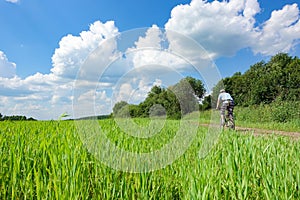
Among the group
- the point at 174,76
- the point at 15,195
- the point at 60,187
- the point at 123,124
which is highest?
the point at 174,76

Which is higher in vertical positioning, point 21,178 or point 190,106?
point 190,106

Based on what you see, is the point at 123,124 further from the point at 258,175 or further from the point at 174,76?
the point at 258,175

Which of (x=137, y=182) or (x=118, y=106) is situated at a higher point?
(x=118, y=106)

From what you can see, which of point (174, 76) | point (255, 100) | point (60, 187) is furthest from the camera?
point (255, 100)

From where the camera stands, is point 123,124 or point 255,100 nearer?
point 123,124

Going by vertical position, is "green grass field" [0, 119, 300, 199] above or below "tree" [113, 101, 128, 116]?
below

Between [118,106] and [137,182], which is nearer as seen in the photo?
[137,182]

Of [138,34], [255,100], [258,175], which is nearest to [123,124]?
[138,34]

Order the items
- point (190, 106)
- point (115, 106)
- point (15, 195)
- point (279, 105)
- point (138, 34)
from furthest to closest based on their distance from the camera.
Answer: point (279, 105) < point (190, 106) < point (115, 106) < point (138, 34) < point (15, 195)

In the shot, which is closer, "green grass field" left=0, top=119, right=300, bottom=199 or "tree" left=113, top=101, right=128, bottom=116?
"green grass field" left=0, top=119, right=300, bottom=199

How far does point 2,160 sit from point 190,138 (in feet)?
7.91

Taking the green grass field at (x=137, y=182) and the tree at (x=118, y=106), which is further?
the tree at (x=118, y=106)

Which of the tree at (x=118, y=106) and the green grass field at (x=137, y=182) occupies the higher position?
the tree at (x=118, y=106)

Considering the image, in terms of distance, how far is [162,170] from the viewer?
232 cm
